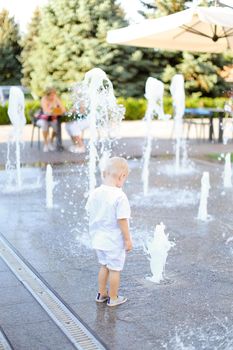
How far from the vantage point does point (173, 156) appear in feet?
42.4

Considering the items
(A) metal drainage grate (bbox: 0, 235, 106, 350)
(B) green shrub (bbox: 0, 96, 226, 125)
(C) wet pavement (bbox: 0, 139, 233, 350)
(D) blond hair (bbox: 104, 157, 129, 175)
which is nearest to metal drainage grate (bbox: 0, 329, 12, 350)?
(C) wet pavement (bbox: 0, 139, 233, 350)

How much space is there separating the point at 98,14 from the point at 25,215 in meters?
22.9

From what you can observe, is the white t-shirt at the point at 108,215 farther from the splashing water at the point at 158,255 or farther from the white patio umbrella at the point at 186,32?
the white patio umbrella at the point at 186,32

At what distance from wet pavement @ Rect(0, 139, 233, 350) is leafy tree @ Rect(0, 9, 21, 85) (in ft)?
121

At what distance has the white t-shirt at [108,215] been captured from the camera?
156 inches

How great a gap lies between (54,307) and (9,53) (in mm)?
42965

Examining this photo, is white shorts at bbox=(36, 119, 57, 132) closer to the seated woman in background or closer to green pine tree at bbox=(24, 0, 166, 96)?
the seated woman in background

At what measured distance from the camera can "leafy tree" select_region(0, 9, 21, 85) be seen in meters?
44.6

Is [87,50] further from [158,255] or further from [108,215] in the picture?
[108,215]

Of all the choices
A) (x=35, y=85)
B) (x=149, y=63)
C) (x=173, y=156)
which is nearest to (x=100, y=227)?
(x=173, y=156)

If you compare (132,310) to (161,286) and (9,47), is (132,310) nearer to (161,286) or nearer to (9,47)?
(161,286)

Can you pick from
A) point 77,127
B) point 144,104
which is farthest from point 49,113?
point 144,104

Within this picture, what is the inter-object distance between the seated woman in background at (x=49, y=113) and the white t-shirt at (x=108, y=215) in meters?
9.59

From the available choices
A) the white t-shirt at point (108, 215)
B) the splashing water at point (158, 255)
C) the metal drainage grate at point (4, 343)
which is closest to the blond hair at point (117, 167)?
the white t-shirt at point (108, 215)
